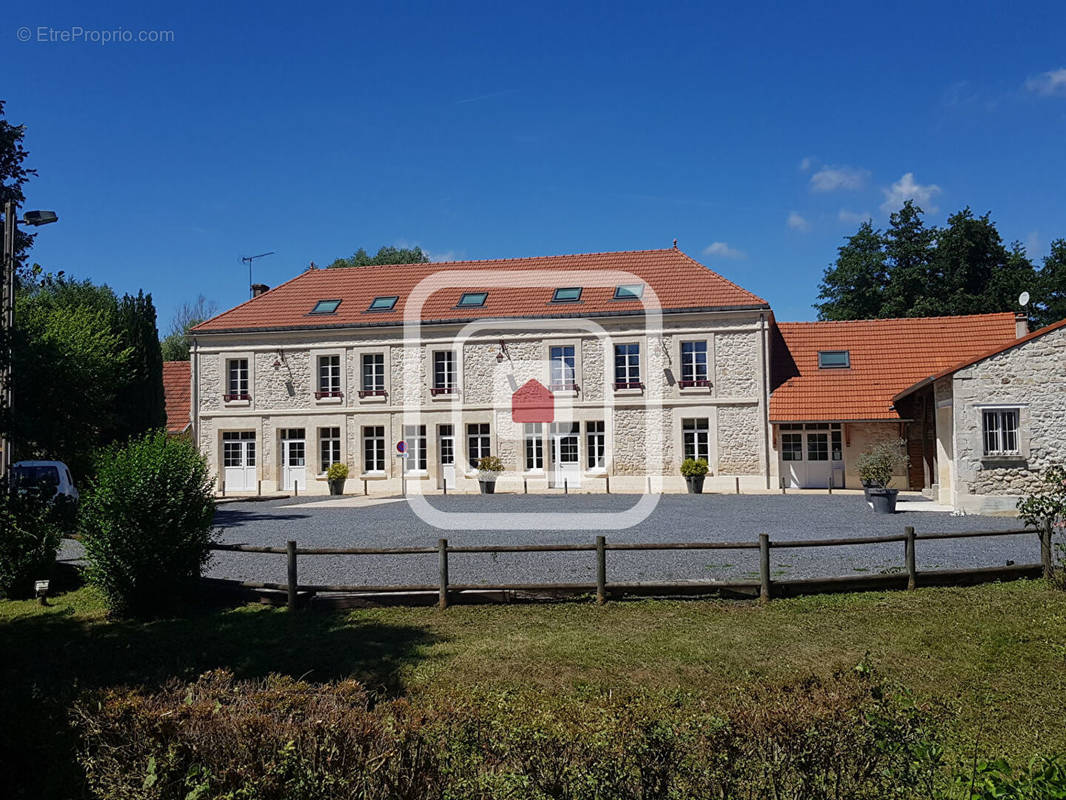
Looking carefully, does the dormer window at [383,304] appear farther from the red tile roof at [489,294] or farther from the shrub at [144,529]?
the shrub at [144,529]

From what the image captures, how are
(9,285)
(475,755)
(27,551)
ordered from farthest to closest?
(27,551) → (9,285) → (475,755)

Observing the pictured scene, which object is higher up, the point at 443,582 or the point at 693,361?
the point at 693,361

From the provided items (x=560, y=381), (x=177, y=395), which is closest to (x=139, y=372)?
(x=177, y=395)

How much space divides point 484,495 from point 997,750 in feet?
63.7

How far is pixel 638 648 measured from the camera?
7.20m

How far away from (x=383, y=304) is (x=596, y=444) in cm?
903

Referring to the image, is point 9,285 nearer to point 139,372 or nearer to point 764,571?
point 764,571

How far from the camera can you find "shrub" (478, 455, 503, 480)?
25.5m

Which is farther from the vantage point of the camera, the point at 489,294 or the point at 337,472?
the point at 489,294

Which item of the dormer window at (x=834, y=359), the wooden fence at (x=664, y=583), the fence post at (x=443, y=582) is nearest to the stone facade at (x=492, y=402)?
the dormer window at (x=834, y=359)

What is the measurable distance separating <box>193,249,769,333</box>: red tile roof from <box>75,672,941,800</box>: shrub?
22.3 metres

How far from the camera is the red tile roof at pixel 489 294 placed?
85.0 feet

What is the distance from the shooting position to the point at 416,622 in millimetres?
8336

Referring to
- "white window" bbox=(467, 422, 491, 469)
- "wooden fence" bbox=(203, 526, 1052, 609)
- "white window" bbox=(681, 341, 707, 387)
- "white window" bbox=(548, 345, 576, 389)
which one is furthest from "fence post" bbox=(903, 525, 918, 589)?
"white window" bbox=(467, 422, 491, 469)
